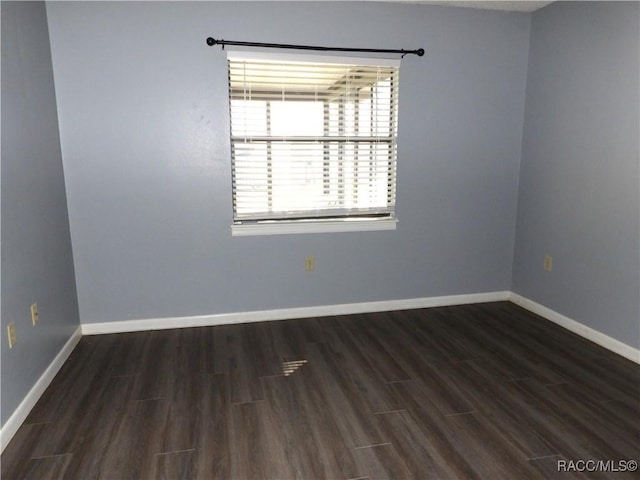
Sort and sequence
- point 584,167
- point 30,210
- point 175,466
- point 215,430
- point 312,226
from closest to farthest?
point 175,466 → point 215,430 → point 30,210 → point 584,167 → point 312,226

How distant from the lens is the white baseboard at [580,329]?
275 centimetres

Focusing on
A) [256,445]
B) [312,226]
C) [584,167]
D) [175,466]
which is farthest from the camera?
[312,226]

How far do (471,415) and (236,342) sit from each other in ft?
5.35

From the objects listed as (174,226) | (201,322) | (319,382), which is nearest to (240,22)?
(174,226)

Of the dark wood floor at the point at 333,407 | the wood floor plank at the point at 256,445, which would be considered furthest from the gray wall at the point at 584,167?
the wood floor plank at the point at 256,445

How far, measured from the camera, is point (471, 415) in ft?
7.10

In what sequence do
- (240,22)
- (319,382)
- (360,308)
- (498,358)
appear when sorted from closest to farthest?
1. (319,382)
2. (498,358)
3. (240,22)
4. (360,308)

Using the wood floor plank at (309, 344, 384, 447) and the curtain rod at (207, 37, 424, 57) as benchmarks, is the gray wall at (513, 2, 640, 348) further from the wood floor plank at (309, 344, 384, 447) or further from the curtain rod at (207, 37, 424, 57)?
the wood floor plank at (309, 344, 384, 447)

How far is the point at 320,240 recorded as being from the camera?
342 centimetres

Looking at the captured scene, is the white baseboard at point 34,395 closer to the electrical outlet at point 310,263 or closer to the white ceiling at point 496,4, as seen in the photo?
the electrical outlet at point 310,263

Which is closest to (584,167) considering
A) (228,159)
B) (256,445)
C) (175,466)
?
(228,159)

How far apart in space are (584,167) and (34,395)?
3.78 m

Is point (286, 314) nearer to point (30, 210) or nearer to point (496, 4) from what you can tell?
point (30, 210)

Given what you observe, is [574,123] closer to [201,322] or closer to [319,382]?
[319,382]
